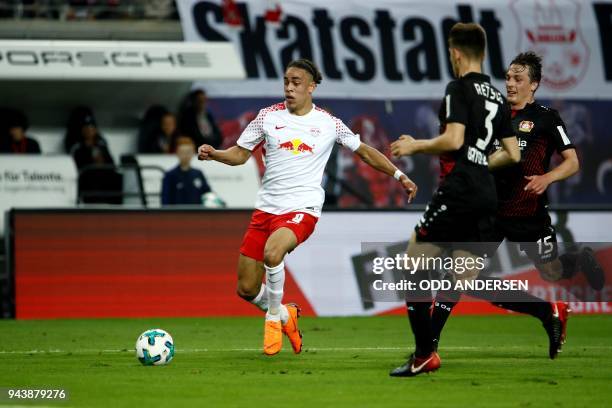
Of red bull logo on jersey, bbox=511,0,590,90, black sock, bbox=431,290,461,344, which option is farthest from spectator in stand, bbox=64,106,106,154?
black sock, bbox=431,290,461,344

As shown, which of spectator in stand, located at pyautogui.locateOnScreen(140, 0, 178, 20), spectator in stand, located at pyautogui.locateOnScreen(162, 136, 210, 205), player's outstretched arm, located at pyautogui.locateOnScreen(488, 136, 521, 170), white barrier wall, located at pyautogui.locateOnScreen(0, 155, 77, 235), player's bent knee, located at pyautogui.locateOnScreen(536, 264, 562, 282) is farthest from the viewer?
spectator in stand, located at pyautogui.locateOnScreen(140, 0, 178, 20)

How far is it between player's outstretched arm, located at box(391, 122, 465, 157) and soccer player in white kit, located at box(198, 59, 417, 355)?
1.85 m

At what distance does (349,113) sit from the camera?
840 inches

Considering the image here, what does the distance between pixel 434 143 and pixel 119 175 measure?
10.0 m

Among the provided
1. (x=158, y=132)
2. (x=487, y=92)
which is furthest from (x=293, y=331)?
(x=158, y=132)

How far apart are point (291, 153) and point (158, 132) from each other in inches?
332

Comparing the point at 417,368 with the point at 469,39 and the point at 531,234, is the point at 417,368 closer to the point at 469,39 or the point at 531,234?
the point at 469,39

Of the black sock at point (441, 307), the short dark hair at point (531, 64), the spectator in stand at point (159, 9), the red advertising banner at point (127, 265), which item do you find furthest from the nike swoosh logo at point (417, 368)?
the spectator in stand at point (159, 9)

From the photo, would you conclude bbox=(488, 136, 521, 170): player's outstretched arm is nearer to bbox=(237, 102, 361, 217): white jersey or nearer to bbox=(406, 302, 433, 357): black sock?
bbox=(406, 302, 433, 357): black sock

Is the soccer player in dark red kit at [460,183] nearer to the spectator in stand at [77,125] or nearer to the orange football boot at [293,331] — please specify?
the orange football boot at [293,331]

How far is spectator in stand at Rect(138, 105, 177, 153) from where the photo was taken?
18844 mm

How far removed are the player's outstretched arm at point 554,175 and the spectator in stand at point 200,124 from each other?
28.0 feet

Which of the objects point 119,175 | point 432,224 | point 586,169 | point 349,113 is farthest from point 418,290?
point 586,169

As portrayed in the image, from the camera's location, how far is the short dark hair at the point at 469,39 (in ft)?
29.0
